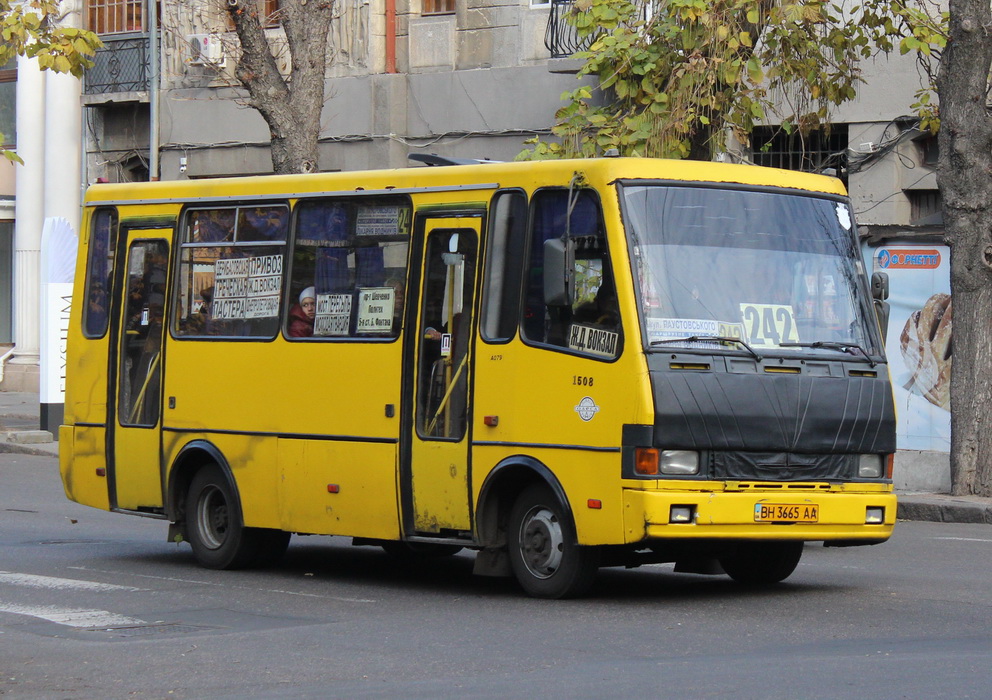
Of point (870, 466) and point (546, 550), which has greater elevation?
point (870, 466)

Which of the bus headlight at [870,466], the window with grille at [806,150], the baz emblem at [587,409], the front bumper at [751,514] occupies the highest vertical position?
the window with grille at [806,150]

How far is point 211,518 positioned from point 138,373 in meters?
1.27

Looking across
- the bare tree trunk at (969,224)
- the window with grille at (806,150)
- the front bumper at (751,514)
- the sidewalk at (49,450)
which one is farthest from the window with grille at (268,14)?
the front bumper at (751,514)

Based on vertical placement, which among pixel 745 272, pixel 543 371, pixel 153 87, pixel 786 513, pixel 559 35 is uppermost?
pixel 559 35

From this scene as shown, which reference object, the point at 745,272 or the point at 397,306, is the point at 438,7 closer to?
the point at 397,306

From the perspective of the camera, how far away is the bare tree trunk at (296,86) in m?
18.7

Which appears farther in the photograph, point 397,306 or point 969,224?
point 969,224

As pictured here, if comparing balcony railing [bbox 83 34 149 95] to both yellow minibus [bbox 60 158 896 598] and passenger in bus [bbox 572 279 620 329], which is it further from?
passenger in bus [bbox 572 279 620 329]

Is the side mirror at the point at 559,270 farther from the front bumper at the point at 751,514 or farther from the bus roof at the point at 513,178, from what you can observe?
the front bumper at the point at 751,514

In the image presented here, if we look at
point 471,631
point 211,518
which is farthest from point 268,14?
point 471,631

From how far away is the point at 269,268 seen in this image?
1243cm

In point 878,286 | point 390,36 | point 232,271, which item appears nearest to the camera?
point 878,286

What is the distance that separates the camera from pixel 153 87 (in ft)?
94.7

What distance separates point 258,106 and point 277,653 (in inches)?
431
